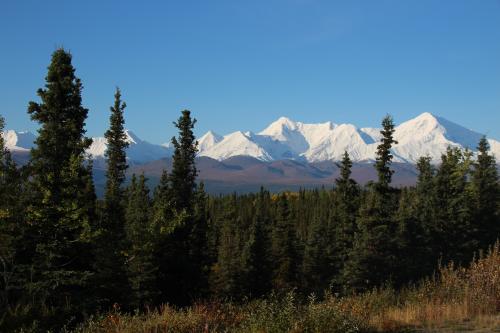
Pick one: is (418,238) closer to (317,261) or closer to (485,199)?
(485,199)

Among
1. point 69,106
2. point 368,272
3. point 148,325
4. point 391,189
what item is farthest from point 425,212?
point 148,325

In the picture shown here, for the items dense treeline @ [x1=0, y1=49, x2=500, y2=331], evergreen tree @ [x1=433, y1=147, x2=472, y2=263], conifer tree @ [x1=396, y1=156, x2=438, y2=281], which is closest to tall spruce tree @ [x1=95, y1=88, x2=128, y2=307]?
dense treeline @ [x1=0, y1=49, x2=500, y2=331]

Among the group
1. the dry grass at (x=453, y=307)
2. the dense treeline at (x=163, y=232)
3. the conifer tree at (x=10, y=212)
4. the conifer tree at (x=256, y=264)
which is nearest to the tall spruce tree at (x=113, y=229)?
the dense treeline at (x=163, y=232)

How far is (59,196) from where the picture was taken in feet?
68.0

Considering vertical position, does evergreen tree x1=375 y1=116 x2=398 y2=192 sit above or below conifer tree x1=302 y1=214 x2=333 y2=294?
above

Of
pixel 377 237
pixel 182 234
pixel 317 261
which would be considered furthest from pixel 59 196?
pixel 317 261

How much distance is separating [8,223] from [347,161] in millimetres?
31517

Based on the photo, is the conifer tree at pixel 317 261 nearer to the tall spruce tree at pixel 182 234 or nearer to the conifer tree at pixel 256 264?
the conifer tree at pixel 256 264

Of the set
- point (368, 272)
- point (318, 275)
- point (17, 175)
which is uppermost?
point (17, 175)

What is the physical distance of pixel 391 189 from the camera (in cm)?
3941

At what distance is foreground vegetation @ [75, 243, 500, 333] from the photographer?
756cm

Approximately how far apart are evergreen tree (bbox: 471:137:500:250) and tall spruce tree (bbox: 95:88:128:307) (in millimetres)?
33968

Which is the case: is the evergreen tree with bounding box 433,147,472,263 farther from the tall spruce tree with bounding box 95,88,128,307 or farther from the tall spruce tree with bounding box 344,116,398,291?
the tall spruce tree with bounding box 95,88,128,307

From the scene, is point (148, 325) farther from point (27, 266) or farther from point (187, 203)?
point (187, 203)
